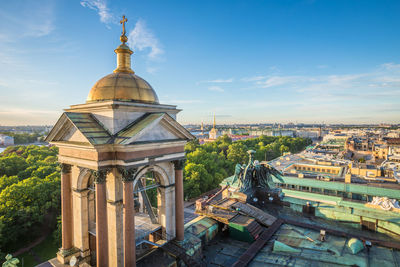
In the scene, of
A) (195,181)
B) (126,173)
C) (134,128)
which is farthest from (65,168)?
(195,181)

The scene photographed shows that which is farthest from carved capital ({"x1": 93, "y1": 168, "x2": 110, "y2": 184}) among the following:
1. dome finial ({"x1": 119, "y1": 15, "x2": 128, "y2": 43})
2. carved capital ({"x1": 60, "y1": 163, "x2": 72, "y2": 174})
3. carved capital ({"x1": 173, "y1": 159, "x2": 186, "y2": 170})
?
dome finial ({"x1": 119, "y1": 15, "x2": 128, "y2": 43})

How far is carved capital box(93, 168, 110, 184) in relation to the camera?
13.0 meters

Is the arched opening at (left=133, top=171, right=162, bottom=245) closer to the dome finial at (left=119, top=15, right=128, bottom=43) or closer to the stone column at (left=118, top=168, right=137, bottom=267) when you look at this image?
the stone column at (left=118, top=168, right=137, bottom=267)

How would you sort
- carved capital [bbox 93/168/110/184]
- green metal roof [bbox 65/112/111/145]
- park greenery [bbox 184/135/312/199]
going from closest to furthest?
green metal roof [bbox 65/112/111/145], carved capital [bbox 93/168/110/184], park greenery [bbox 184/135/312/199]

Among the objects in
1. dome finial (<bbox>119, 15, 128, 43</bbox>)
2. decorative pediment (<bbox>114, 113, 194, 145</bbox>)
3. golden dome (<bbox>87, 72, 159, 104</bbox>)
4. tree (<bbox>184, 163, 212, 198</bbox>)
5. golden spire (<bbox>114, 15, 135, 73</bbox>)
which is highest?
dome finial (<bbox>119, 15, 128, 43</bbox>)

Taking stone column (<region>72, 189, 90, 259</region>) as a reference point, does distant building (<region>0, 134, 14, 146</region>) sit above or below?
below

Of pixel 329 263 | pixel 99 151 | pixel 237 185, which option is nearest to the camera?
pixel 99 151

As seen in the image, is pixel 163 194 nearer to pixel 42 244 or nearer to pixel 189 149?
pixel 42 244

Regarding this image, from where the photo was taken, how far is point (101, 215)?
13.2 metres

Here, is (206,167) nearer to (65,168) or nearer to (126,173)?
(65,168)

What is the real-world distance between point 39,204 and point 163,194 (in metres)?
32.8

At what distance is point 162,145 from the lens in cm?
1514

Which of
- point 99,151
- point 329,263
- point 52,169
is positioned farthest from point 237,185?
point 52,169

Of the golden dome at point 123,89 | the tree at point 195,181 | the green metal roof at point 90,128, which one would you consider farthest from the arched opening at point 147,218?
the tree at point 195,181
